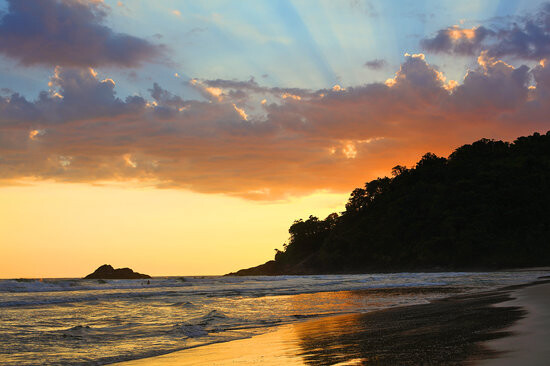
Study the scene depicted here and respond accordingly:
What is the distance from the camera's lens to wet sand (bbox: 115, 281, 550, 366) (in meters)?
6.62

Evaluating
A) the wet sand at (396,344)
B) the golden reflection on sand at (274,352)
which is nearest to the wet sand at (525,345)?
the wet sand at (396,344)

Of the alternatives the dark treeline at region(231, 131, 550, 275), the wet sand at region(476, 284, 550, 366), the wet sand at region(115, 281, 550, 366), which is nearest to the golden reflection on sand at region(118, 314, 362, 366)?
the wet sand at region(115, 281, 550, 366)

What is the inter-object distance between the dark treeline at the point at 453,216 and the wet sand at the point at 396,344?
283 ft

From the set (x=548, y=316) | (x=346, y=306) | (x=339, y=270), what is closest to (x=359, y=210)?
(x=339, y=270)

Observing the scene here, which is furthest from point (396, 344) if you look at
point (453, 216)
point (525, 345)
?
point (453, 216)

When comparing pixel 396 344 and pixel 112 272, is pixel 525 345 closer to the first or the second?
pixel 396 344

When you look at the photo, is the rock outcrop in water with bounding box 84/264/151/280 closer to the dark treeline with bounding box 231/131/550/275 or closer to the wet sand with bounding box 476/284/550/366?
the dark treeline with bounding box 231/131/550/275

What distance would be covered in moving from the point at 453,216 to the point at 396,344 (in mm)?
100226

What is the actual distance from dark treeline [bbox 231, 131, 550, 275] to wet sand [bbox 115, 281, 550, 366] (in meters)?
86.3

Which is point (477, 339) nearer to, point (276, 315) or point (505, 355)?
point (505, 355)

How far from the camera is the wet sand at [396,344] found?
662cm

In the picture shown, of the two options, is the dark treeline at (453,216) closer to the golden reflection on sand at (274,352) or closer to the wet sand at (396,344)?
the wet sand at (396,344)

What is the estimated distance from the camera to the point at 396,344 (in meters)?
8.23

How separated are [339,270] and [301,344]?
114899mm
